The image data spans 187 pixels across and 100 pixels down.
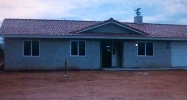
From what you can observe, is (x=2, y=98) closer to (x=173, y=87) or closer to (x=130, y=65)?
(x=173, y=87)

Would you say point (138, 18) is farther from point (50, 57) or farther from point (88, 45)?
point (50, 57)

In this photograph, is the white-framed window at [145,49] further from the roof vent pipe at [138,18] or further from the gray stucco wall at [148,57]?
the roof vent pipe at [138,18]

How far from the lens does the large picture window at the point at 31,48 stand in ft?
75.3

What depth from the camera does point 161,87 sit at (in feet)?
45.8

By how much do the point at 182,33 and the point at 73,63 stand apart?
34.8 ft

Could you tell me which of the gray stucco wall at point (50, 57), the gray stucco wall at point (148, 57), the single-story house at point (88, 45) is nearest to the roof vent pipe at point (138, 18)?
the single-story house at point (88, 45)

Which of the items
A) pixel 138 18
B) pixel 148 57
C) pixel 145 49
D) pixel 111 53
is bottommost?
pixel 148 57

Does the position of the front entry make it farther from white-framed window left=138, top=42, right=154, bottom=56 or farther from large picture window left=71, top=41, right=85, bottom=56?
large picture window left=71, top=41, right=85, bottom=56

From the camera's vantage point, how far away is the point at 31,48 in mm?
Answer: 23078

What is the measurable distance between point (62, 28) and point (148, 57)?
733cm

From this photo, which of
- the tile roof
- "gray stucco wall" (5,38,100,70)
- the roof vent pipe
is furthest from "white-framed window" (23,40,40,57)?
the roof vent pipe

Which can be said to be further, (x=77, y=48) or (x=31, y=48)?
(x=77, y=48)

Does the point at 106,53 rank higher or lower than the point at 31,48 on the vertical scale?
lower

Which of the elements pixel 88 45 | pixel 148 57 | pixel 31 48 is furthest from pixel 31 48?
pixel 148 57
